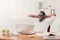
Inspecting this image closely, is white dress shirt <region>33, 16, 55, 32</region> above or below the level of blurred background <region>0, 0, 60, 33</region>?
below

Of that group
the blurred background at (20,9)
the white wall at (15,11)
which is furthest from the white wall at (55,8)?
the white wall at (15,11)

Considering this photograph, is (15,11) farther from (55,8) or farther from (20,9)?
(55,8)

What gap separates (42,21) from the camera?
1952 millimetres

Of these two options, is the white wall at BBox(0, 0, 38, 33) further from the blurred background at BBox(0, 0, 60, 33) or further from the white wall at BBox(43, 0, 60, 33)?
the white wall at BBox(43, 0, 60, 33)

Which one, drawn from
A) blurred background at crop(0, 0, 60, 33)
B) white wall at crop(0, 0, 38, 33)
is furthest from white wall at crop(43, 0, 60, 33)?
white wall at crop(0, 0, 38, 33)

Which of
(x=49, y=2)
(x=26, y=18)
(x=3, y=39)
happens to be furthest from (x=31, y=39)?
(x=49, y=2)

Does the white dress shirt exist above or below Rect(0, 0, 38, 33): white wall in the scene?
below

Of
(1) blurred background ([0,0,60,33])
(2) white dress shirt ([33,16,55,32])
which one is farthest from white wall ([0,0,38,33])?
(2) white dress shirt ([33,16,55,32])

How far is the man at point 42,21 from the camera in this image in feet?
6.32

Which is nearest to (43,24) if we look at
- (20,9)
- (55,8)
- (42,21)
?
(42,21)

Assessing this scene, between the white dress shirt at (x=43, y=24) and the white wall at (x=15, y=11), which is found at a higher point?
the white wall at (x=15, y=11)

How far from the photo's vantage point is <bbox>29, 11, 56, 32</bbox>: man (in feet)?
6.32

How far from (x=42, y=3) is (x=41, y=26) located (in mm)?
368

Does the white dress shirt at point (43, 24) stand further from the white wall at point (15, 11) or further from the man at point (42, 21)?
the white wall at point (15, 11)
